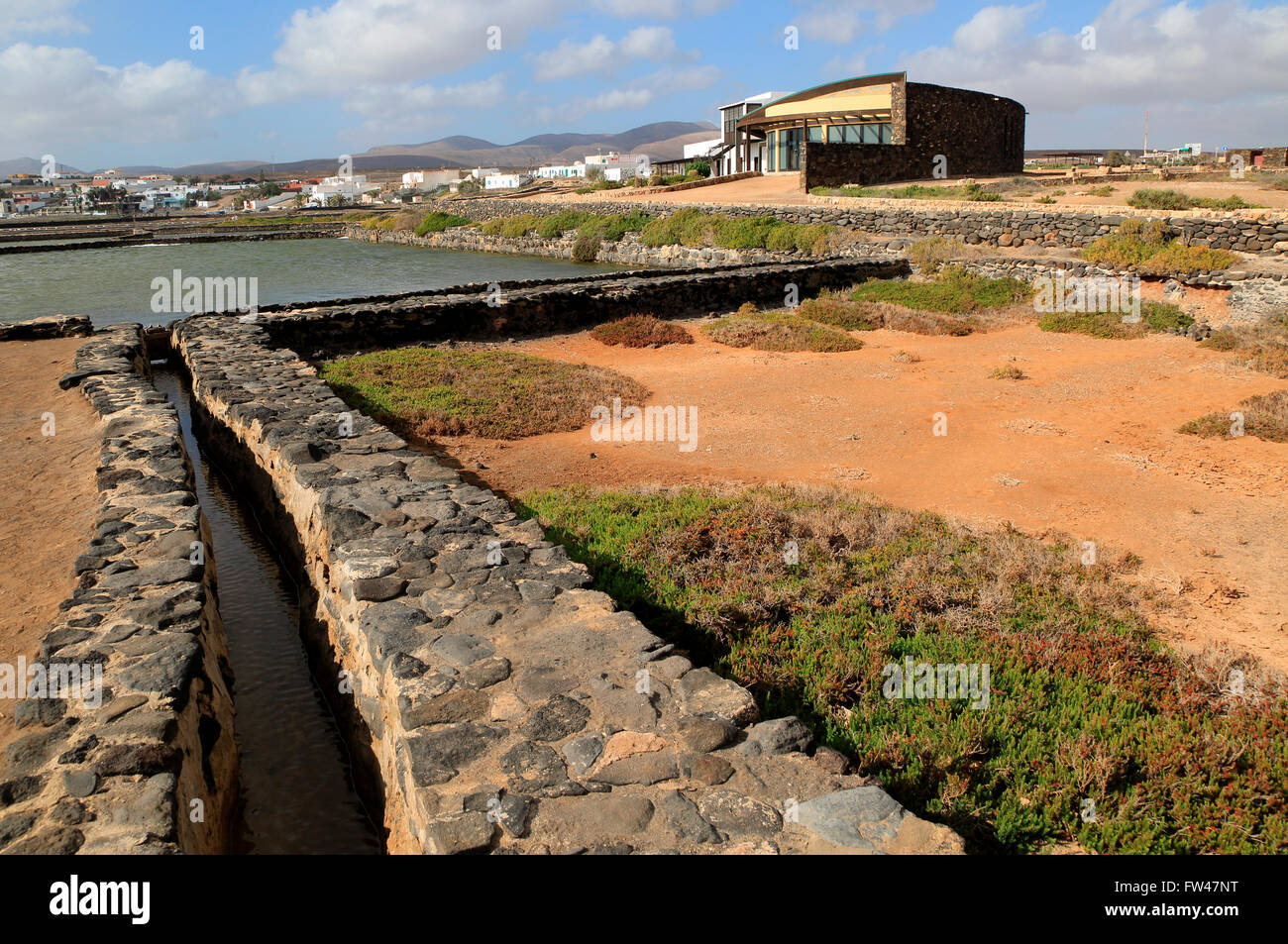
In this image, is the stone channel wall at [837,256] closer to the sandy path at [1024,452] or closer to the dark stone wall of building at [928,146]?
the sandy path at [1024,452]

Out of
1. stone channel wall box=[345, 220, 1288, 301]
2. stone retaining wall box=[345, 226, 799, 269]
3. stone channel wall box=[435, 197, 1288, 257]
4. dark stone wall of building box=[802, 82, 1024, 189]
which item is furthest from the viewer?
dark stone wall of building box=[802, 82, 1024, 189]

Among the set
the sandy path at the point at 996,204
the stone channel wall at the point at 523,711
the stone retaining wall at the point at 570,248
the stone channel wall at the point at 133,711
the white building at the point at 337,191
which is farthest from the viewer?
the white building at the point at 337,191

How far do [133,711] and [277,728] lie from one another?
132 centimetres

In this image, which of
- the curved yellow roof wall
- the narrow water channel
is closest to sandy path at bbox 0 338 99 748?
the narrow water channel

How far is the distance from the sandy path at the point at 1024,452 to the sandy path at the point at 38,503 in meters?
3.49

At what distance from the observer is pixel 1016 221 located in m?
21.1

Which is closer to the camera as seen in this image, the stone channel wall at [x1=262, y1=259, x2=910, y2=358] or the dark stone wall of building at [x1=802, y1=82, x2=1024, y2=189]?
the stone channel wall at [x1=262, y1=259, x2=910, y2=358]

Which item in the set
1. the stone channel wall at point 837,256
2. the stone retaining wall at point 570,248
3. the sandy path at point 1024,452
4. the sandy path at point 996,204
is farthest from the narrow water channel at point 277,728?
the sandy path at point 996,204

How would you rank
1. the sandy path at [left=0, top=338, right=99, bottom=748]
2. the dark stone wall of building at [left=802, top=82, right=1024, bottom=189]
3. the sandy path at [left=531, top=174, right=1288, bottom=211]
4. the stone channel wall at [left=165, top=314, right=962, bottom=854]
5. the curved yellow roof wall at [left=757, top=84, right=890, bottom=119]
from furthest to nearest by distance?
the curved yellow roof wall at [left=757, top=84, right=890, bottom=119] < the dark stone wall of building at [left=802, top=82, right=1024, bottom=189] < the sandy path at [left=531, top=174, right=1288, bottom=211] < the sandy path at [left=0, top=338, right=99, bottom=748] < the stone channel wall at [left=165, top=314, right=962, bottom=854]

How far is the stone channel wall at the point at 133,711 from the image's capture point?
311cm

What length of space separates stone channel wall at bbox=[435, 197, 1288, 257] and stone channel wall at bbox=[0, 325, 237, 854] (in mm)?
19488

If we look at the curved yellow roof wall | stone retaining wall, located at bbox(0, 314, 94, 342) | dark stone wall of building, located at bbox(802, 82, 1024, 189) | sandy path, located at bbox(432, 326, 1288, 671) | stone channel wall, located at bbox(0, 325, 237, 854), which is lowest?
stone channel wall, located at bbox(0, 325, 237, 854)

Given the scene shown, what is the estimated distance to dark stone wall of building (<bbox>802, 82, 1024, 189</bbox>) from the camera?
34.8m

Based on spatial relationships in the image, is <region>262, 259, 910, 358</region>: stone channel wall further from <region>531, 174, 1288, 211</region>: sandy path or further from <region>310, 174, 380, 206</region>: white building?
<region>310, 174, 380, 206</region>: white building
